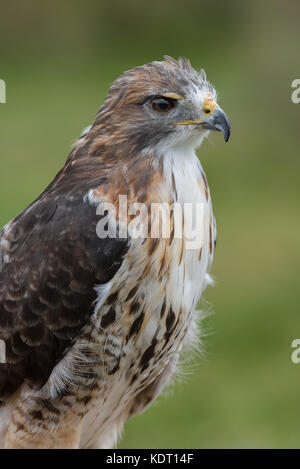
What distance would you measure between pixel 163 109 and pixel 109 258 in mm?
607

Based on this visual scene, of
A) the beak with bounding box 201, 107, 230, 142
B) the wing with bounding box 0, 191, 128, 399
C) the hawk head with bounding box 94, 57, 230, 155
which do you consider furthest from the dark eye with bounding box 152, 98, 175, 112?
the wing with bounding box 0, 191, 128, 399

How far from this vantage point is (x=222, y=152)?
10.4m

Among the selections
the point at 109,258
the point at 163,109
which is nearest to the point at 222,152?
the point at 163,109

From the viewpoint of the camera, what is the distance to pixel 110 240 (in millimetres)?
3756

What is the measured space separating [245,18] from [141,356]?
8.66 metres

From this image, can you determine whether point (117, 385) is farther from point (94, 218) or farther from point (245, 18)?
point (245, 18)

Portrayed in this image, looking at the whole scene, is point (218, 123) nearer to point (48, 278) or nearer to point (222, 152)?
point (48, 278)

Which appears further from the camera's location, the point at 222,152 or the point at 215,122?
the point at 222,152

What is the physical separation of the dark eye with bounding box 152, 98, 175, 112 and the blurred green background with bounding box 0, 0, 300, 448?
0.50m

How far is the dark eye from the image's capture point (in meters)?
3.78

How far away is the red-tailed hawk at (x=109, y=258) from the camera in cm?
378

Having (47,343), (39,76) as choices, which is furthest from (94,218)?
(39,76)

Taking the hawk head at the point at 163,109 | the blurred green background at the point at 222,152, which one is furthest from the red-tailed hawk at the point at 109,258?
the blurred green background at the point at 222,152

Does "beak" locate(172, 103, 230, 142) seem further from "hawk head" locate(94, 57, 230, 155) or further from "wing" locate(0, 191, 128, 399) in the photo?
"wing" locate(0, 191, 128, 399)
